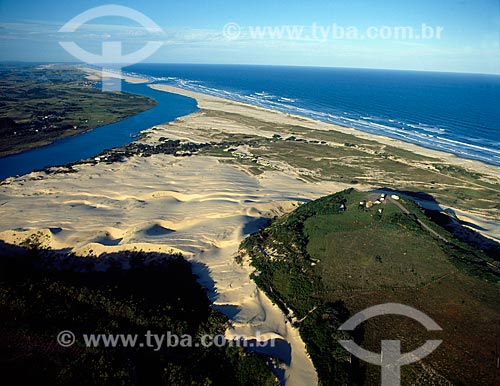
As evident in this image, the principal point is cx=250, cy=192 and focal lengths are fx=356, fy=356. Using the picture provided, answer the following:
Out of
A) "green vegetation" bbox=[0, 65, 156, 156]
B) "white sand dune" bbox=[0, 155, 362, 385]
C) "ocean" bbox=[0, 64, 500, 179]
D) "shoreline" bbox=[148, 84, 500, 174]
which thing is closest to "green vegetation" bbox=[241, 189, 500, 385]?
"white sand dune" bbox=[0, 155, 362, 385]

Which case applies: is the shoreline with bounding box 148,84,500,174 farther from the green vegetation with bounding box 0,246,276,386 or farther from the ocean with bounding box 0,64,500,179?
the green vegetation with bounding box 0,246,276,386

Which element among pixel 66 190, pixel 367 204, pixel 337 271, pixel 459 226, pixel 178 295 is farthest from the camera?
pixel 66 190

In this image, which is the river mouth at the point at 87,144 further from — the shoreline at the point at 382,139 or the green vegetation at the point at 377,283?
the green vegetation at the point at 377,283

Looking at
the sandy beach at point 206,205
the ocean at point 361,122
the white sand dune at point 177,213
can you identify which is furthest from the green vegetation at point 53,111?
the white sand dune at point 177,213

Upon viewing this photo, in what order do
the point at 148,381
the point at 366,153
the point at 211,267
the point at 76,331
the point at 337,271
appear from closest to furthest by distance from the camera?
the point at 148,381
the point at 76,331
the point at 337,271
the point at 211,267
the point at 366,153

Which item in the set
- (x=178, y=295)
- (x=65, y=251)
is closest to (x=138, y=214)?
(x=65, y=251)

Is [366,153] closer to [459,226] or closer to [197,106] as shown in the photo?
[459,226]

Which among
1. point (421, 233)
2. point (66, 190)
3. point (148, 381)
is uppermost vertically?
point (421, 233)
